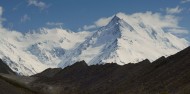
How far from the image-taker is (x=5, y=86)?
372 ft

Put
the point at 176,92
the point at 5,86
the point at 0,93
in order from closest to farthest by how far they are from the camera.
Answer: the point at 0,93 → the point at 5,86 → the point at 176,92

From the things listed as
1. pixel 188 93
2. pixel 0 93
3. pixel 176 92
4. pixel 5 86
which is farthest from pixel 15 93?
pixel 176 92

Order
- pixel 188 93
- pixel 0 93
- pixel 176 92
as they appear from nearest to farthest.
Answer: pixel 0 93
pixel 188 93
pixel 176 92

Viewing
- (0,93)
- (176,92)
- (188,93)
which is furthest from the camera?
(176,92)

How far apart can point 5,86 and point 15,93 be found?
3.04 metres

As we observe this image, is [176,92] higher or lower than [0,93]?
higher

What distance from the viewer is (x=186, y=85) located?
630 ft

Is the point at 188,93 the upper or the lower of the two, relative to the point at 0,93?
upper

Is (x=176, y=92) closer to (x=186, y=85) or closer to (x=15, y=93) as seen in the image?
(x=186, y=85)

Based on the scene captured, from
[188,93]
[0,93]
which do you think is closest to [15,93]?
[0,93]

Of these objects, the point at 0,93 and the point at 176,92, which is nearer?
the point at 0,93

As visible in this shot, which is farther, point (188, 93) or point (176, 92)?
point (176, 92)

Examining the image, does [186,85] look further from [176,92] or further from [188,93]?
[188,93]

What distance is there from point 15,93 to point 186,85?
9258cm
